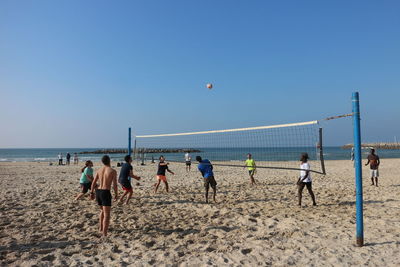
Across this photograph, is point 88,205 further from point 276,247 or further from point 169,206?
point 276,247

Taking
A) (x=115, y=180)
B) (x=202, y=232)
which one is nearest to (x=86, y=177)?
(x=115, y=180)

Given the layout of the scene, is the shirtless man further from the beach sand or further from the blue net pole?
the blue net pole

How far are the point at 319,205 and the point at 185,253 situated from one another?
4.07 m

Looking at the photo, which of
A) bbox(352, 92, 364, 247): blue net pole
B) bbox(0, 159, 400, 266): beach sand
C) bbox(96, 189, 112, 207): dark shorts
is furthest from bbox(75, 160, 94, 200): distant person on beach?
bbox(352, 92, 364, 247): blue net pole

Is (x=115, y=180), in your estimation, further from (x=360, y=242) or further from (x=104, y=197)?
(x=360, y=242)

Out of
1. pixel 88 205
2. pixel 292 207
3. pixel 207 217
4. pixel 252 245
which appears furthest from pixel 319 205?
pixel 88 205

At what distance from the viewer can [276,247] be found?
3.96 metres

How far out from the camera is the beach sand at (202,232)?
11.8 ft

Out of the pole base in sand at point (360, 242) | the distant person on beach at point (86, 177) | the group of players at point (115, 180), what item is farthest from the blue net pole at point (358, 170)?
the distant person on beach at point (86, 177)

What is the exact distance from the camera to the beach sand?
361 centimetres

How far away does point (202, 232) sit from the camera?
4648mm

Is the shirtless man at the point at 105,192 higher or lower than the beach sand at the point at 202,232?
higher

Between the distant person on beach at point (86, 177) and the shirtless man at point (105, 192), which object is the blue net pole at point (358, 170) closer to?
the shirtless man at point (105, 192)

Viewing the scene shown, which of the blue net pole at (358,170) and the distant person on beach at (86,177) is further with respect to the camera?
the distant person on beach at (86,177)
